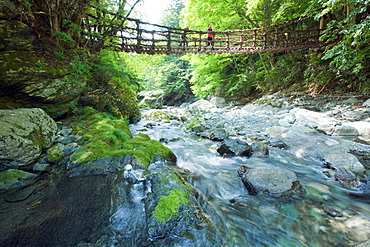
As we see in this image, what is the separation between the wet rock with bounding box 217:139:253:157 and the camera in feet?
14.2

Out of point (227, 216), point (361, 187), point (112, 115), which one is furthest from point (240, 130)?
point (112, 115)

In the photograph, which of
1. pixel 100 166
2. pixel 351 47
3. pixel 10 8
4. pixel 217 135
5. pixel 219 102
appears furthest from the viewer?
pixel 219 102

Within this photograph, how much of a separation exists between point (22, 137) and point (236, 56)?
556 inches

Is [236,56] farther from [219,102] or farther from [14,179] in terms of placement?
[14,179]

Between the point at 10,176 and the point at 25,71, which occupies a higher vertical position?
the point at 25,71

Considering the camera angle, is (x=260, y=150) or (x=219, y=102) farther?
(x=219, y=102)

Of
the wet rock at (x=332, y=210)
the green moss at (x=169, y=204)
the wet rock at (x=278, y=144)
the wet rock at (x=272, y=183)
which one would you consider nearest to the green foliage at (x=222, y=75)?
the wet rock at (x=278, y=144)

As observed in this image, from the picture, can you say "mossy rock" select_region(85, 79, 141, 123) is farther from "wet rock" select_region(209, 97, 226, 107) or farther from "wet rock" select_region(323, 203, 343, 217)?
"wet rock" select_region(209, 97, 226, 107)

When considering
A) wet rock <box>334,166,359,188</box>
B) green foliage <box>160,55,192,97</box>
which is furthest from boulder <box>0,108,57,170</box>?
green foliage <box>160,55,192,97</box>

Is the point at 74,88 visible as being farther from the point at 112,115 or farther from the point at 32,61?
the point at 112,115

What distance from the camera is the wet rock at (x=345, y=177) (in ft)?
9.25

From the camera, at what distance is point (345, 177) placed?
2939mm

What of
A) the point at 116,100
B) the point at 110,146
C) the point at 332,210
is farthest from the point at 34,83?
the point at 332,210

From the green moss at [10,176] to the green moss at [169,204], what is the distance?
7.85ft
